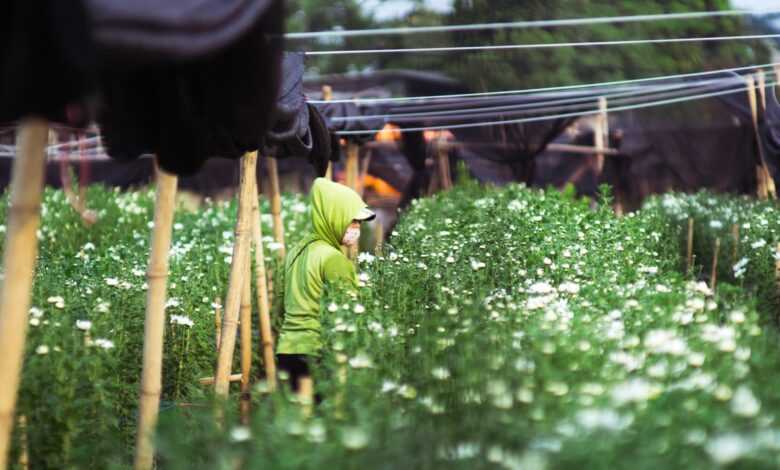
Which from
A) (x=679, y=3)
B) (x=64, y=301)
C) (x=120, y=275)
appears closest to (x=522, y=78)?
(x=679, y=3)

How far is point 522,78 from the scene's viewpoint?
1727 centimetres

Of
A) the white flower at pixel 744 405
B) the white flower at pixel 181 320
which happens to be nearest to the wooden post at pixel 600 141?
the white flower at pixel 181 320

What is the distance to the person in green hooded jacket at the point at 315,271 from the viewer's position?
593 centimetres

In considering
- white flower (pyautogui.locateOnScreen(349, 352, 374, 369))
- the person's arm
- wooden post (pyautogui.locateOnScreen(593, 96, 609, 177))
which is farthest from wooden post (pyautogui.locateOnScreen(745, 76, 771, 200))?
white flower (pyautogui.locateOnScreen(349, 352, 374, 369))

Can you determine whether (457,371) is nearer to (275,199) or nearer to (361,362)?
(361,362)

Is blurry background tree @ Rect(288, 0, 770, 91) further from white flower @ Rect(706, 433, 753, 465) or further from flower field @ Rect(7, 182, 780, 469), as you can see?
white flower @ Rect(706, 433, 753, 465)

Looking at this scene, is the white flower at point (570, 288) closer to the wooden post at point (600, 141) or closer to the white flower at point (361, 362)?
the white flower at point (361, 362)

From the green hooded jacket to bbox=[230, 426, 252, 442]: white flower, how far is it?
2.39m

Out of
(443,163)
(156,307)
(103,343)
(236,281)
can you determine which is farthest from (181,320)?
(443,163)

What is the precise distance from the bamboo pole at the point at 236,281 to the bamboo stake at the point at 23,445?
1.61 meters

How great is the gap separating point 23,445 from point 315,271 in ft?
7.65

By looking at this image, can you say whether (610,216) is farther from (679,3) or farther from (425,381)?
(679,3)

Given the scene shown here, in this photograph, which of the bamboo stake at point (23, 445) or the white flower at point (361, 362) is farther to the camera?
the bamboo stake at point (23, 445)

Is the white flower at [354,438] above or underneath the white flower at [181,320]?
underneath
